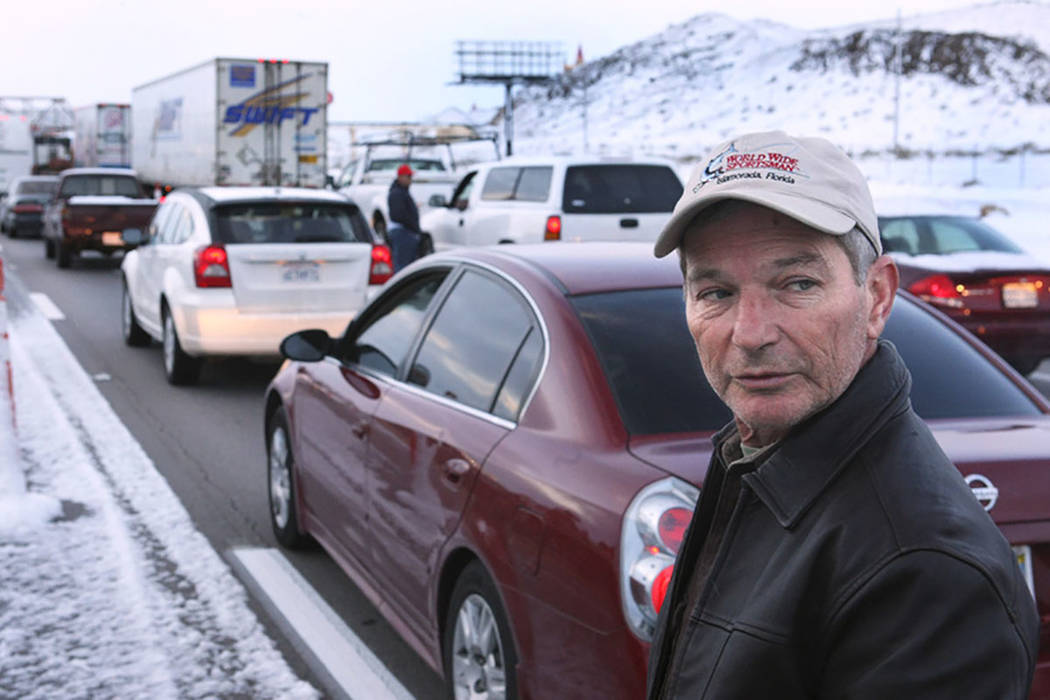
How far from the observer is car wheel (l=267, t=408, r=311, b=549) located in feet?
19.6

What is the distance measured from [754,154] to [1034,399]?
2835mm

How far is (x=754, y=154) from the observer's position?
1.56 meters

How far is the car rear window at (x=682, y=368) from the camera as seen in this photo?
3574mm

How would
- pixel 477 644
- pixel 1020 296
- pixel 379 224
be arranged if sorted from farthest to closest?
pixel 379 224 < pixel 1020 296 < pixel 477 644

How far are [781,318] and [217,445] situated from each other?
24.2ft

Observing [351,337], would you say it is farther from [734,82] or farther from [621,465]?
[734,82]

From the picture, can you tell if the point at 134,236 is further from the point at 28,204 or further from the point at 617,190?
the point at 28,204

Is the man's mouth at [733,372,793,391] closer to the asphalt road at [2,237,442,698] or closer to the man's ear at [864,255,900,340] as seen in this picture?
the man's ear at [864,255,900,340]

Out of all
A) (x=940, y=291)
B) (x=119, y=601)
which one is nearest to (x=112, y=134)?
(x=940, y=291)

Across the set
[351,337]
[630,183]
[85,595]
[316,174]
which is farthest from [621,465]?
[316,174]

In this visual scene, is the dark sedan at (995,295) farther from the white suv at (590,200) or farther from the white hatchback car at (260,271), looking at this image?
the white hatchback car at (260,271)

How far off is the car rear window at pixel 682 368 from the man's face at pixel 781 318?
184 cm

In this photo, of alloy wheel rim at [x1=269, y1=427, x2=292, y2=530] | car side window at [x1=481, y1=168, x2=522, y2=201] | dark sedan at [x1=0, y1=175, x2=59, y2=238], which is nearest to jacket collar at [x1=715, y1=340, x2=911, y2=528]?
alloy wheel rim at [x1=269, y1=427, x2=292, y2=530]

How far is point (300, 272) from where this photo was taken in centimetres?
1062
